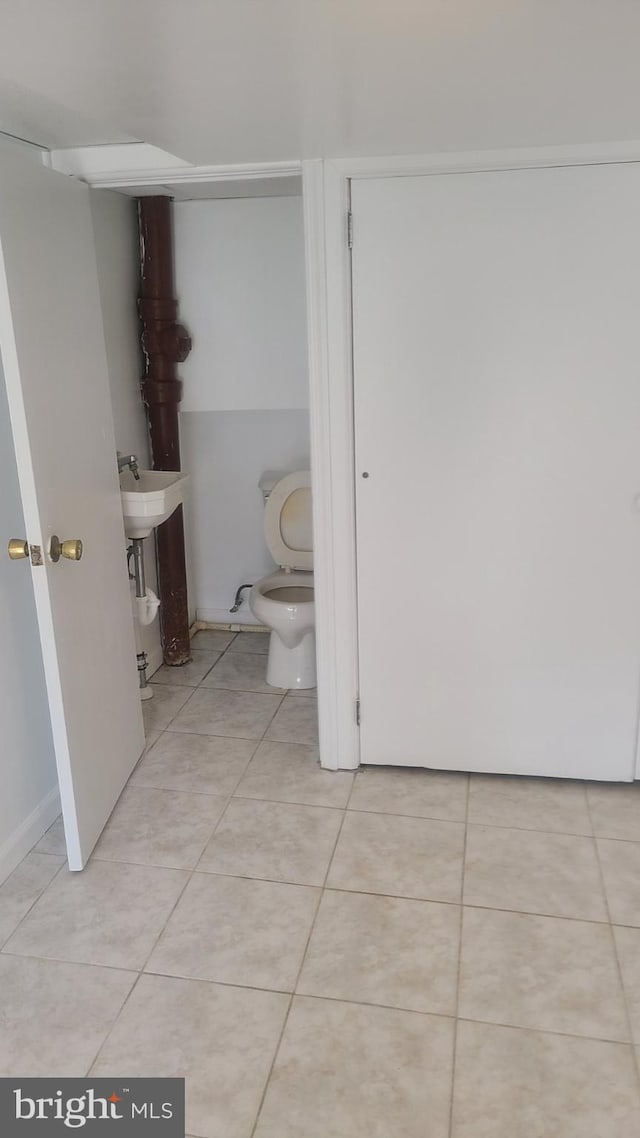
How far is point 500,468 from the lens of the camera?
2.46 metres

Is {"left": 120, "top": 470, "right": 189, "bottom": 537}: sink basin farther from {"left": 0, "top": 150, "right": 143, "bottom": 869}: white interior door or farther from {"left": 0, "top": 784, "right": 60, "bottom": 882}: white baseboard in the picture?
{"left": 0, "top": 784, "right": 60, "bottom": 882}: white baseboard

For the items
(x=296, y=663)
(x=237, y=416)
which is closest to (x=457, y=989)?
(x=296, y=663)

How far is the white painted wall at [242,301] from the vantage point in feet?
10.8

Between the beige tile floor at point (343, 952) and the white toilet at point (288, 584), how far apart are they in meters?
0.57

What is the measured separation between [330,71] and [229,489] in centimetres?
243

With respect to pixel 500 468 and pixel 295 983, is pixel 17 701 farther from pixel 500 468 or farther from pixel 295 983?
pixel 500 468

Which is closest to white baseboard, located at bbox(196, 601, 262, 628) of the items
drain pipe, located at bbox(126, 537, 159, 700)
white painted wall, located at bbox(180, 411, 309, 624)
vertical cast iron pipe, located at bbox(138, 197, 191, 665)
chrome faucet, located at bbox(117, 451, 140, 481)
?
white painted wall, located at bbox(180, 411, 309, 624)

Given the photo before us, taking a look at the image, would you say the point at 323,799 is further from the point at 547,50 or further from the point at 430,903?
the point at 547,50

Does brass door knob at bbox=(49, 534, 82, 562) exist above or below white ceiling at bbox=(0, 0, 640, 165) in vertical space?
below

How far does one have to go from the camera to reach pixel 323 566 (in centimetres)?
263

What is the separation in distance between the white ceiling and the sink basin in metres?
1.07

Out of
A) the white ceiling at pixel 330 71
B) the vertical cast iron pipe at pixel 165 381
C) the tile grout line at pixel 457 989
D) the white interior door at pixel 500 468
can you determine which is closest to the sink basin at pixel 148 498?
the vertical cast iron pipe at pixel 165 381

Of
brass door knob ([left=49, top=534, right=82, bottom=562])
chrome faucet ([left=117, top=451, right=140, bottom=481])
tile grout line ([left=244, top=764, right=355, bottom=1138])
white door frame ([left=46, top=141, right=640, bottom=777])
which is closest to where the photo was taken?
tile grout line ([left=244, top=764, right=355, bottom=1138])

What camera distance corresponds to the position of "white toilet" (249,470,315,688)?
10.8ft
